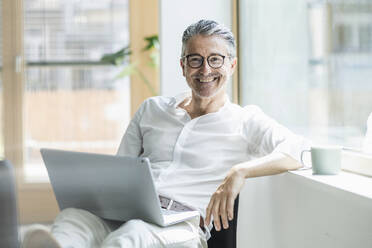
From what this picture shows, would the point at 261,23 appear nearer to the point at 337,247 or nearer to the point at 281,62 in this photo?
the point at 281,62

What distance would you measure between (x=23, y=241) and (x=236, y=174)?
0.63m

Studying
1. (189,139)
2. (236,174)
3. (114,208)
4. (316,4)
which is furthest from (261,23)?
(114,208)

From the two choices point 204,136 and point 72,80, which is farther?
point 72,80

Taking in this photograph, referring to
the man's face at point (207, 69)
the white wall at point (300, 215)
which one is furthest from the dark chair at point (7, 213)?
the white wall at point (300, 215)

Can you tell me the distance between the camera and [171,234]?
142 cm

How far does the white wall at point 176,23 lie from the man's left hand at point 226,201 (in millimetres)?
1099

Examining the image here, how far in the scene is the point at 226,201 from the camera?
1.49m

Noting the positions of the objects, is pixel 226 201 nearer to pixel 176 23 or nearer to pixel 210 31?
pixel 210 31

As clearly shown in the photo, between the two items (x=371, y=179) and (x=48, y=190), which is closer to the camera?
(x=371, y=179)

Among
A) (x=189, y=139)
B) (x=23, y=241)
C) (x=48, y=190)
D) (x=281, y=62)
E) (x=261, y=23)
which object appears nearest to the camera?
(x=23, y=241)

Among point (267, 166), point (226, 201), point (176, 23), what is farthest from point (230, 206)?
point (176, 23)

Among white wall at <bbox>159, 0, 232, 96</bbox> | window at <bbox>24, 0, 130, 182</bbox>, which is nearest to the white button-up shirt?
white wall at <bbox>159, 0, 232, 96</bbox>

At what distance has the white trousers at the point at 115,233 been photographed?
135 cm

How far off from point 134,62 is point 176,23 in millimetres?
1508
